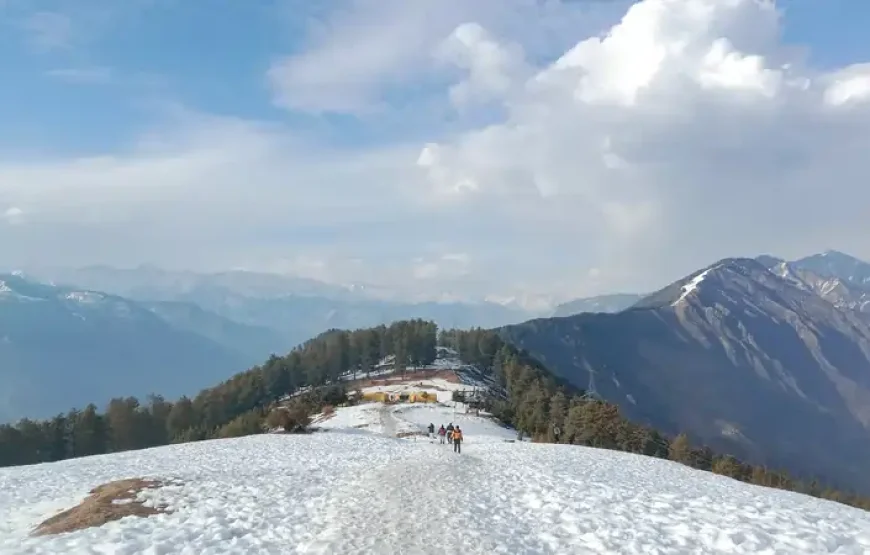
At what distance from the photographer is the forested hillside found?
3228 inches

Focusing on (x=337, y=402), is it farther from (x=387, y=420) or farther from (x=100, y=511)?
(x=100, y=511)

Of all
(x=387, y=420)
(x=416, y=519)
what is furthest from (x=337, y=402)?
(x=416, y=519)

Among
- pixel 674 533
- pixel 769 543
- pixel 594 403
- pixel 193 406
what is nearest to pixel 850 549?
pixel 769 543

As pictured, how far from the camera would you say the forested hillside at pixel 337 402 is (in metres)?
82.0

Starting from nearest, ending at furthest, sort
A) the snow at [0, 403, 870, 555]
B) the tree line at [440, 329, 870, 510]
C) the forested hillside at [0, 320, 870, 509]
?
the snow at [0, 403, 870, 555] → the tree line at [440, 329, 870, 510] → the forested hillside at [0, 320, 870, 509]

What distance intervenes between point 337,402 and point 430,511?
3102 inches

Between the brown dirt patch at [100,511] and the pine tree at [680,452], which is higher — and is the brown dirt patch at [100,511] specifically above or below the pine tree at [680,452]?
above

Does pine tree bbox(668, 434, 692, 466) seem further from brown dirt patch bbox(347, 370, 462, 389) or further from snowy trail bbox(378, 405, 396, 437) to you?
brown dirt patch bbox(347, 370, 462, 389)

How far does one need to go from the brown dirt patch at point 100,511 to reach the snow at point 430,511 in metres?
0.63

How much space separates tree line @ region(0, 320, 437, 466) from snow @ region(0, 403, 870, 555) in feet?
124

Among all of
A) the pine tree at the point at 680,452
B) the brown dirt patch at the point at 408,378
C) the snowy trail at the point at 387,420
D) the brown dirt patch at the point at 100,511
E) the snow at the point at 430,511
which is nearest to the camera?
the snow at the point at 430,511

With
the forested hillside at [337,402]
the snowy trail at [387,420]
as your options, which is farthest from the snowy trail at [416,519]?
the forested hillside at [337,402]

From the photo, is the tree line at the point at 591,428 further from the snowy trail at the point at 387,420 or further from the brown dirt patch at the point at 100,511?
the brown dirt patch at the point at 100,511

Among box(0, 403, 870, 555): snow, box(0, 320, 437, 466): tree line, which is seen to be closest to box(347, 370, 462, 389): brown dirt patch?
box(0, 320, 437, 466): tree line
